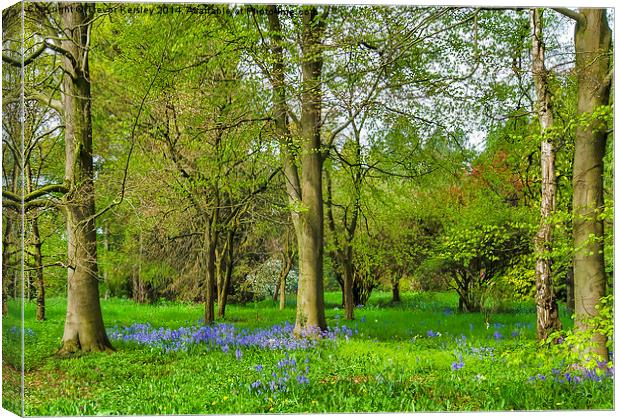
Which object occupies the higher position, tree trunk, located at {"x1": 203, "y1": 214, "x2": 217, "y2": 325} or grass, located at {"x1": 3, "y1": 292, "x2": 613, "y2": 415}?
tree trunk, located at {"x1": 203, "y1": 214, "x2": 217, "y2": 325}

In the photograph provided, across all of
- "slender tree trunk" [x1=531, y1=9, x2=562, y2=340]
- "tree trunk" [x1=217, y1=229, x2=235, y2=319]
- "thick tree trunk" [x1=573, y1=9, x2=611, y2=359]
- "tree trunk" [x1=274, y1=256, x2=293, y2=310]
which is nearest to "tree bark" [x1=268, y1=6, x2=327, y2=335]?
"tree trunk" [x1=274, y1=256, x2=293, y2=310]

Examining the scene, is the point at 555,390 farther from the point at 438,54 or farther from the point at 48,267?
the point at 48,267

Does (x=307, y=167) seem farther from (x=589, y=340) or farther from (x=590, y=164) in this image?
(x=589, y=340)

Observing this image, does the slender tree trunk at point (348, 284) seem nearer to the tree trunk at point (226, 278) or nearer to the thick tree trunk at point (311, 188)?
the thick tree trunk at point (311, 188)

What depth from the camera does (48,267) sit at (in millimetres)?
5117

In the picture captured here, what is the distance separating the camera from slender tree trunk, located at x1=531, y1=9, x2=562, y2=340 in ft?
18.2

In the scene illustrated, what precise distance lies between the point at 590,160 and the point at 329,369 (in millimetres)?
2732

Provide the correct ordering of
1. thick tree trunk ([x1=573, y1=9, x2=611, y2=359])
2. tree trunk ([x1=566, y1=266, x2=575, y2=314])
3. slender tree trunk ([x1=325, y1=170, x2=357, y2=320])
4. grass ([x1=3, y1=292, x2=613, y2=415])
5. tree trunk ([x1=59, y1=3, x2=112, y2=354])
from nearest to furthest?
grass ([x1=3, y1=292, x2=613, y2=415]), tree trunk ([x1=59, y1=3, x2=112, y2=354]), thick tree trunk ([x1=573, y1=9, x2=611, y2=359]), tree trunk ([x1=566, y1=266, x2=575, y2=314]), slender tree trunk ([x1=325, y1=170, x2=357, y2=320])

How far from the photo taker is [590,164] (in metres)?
5.40

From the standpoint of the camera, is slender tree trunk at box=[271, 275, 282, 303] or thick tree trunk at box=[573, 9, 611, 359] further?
slender tree trunk at box=[271, 275, 282, 303]

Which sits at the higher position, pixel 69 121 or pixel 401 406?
Answer: pixel 69 121

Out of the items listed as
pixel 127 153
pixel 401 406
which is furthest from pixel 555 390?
pixel 127 153

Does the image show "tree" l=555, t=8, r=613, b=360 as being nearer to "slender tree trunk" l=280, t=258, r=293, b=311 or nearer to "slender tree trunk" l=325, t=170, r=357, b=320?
"slender tree trunk" l=325, t=170, r=357, b=320

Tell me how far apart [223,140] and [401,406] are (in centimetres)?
266
